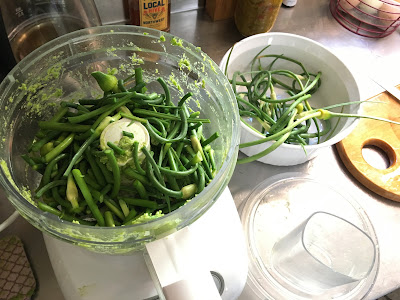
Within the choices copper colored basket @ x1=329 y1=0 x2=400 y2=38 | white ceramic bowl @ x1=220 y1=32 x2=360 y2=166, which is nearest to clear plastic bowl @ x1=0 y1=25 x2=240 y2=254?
white ceramic bowl @ x1=220 y1=32 x2=360 y2=166

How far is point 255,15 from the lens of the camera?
701 millimetres

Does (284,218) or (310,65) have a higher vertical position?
(310,65)

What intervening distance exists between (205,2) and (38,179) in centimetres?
54

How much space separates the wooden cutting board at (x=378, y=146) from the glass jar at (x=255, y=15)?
10.1 inches

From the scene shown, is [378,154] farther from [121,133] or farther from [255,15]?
[121,133]

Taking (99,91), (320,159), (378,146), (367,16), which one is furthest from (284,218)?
(367,16)

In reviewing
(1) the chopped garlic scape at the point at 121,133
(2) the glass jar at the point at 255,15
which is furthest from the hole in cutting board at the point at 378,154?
(1) the chopped garlic scape at the point at 121,133

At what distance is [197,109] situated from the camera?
1.72 ft

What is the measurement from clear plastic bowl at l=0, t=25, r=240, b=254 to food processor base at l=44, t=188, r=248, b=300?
0.12ft

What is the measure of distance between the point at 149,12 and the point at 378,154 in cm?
49

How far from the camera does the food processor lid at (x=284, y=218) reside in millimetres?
524

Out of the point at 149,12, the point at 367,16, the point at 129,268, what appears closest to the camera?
the point at 129,268

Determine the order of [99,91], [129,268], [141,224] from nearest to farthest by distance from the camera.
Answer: [141,224]
[129,268]
[99,91]

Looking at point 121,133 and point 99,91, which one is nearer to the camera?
point 121,133
